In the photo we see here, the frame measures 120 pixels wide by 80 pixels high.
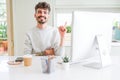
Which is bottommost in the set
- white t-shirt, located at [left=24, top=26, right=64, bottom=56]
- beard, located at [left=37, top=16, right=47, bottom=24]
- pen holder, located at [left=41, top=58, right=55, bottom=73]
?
pen holder, located at [left=41, top=58, right=55, bottom=73]

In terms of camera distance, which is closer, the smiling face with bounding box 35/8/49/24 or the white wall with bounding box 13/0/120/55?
the smiling face with bounding box 35/8/49/24

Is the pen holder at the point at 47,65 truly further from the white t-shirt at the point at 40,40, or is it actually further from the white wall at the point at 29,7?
the white wall at the point at 29,7

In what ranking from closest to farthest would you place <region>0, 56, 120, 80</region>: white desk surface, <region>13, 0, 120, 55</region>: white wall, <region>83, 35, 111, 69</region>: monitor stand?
<region>0, 56, 120, 80</region>: white desk surface < <region>83, 35, 111, 69</region>: monitor stand < <region>13, 0, 120, 55</region>: white wall

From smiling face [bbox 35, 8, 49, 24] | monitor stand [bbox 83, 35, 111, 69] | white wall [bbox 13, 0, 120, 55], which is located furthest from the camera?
white wall [bbox 13, 0, 120, 55]

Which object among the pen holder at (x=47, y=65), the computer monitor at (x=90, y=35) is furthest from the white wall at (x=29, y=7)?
the pen holder at (x=47, y=65)

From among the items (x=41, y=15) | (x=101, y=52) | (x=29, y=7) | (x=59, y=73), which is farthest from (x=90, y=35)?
(x=29, y=7)

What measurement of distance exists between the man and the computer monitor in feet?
2.15

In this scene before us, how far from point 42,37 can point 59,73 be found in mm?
966

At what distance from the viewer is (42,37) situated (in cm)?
241

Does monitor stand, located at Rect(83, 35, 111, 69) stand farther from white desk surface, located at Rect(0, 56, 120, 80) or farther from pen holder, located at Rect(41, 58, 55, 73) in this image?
pen holder, located at Rect(41, 58, 55, 73)

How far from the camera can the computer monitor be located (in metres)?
1.59

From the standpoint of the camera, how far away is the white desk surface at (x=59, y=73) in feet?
4.66

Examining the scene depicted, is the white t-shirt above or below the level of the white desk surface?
above

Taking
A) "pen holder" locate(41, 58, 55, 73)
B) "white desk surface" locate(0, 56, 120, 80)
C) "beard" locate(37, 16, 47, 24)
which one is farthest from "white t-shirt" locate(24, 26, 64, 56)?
"pen holder" locate(41, 58, 55, 73)
